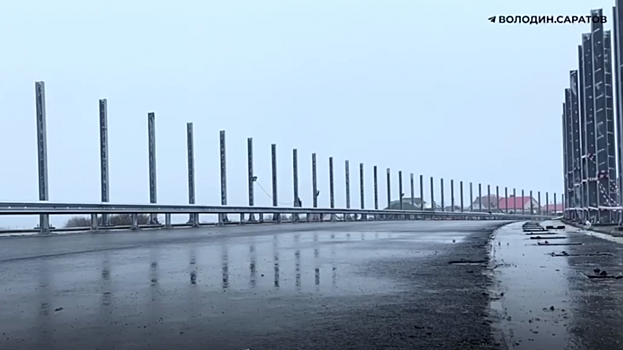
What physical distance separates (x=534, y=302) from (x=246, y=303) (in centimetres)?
296

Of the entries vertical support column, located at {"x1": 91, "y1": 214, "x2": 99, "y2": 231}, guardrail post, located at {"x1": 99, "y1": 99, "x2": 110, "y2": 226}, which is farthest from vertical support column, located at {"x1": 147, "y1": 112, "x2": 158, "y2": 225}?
vertical support column, located at {"x1": 91, "y1": 214, "x2": 99, "y2": 231}

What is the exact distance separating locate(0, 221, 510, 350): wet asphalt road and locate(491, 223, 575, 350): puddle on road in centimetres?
22

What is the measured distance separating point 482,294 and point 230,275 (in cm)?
383

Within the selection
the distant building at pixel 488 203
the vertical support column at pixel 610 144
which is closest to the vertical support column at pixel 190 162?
the vertical support column at pixel 610 144

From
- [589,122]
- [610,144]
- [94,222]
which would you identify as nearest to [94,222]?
[94,222]

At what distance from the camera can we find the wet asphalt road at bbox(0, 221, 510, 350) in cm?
539

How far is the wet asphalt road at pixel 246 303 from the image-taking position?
5.39 m

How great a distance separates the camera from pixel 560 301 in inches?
275

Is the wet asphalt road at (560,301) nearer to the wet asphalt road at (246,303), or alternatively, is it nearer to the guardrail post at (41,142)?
the wet asphalt road at (246,303)

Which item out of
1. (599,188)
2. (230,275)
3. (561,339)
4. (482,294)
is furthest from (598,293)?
(599,188)

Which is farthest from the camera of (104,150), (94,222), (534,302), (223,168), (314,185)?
(314,185)

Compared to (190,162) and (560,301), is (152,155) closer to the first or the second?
(190,162)

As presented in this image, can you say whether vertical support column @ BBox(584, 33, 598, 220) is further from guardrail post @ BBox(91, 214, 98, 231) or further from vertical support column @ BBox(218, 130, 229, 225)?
vertical support column @ BBox(218, 130, 229, 225)

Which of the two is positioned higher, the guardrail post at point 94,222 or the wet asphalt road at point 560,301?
the wet asphalt road at point 560,301
